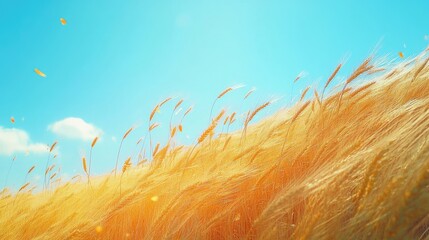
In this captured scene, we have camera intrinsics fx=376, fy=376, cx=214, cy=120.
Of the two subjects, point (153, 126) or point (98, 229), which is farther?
point (153, 126)

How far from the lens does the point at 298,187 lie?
926 millimetres

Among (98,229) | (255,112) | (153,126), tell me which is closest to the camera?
(98,229)

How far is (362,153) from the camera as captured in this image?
92cm

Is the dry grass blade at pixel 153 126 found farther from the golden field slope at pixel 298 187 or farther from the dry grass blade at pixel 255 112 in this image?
the dry grass blade at pixel 255 112

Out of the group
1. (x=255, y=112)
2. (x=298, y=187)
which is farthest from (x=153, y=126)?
(x=298, y=187)

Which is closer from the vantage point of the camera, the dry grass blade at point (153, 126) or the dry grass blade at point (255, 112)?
the dry grass blade at point (255, 112)

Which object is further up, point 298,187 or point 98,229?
point 98,229

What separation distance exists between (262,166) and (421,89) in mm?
645

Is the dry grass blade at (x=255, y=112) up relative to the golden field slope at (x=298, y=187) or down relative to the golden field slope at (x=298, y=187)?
up

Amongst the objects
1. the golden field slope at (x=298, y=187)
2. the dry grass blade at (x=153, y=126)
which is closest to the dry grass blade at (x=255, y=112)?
the golden field slope at (x=298, y=187)

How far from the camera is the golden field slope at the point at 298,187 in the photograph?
2.65 ft

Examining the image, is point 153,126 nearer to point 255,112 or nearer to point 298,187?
point 255,112

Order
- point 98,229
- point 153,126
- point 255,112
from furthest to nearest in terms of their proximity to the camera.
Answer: point 153,126 → point 255,112 → point 98,229

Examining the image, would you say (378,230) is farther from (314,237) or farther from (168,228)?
(168,228)
